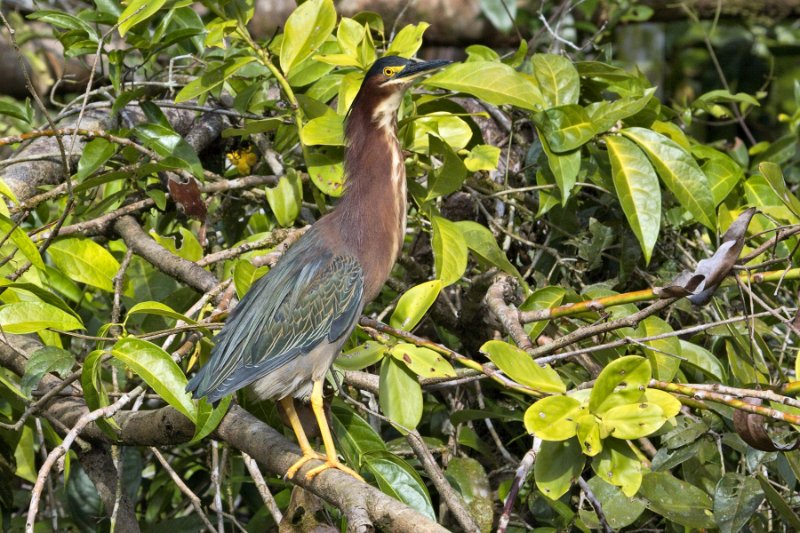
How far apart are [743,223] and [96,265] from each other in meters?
1.54

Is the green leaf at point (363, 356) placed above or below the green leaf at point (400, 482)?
above

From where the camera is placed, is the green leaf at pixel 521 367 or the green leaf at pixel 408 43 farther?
the green leaf at pixel 408 43

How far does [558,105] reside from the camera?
2402 millimetres

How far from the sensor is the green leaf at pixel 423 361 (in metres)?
1.94

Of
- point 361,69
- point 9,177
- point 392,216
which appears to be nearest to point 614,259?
point 392,216

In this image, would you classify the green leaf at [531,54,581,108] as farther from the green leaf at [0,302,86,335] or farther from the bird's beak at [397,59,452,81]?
the green leaf at [0,302,86,335]

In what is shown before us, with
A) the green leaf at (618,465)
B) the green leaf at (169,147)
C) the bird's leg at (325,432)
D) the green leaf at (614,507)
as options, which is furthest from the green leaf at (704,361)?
the green leaf at (169,147)

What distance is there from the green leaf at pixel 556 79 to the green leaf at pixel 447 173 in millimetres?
335

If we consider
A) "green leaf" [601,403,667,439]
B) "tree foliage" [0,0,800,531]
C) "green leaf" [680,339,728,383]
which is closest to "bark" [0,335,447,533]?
"tree foliage" [0,0,800,531]

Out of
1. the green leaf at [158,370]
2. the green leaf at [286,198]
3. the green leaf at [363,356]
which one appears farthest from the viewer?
the green leaf at [286,198]

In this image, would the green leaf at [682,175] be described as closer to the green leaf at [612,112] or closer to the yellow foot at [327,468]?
the green leaf at [612,112]

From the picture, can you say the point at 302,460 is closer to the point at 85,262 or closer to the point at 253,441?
the point at 253,441

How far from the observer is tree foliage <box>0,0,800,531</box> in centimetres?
189

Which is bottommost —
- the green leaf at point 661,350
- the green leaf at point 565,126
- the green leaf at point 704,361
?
the green leaf at point 704,361
